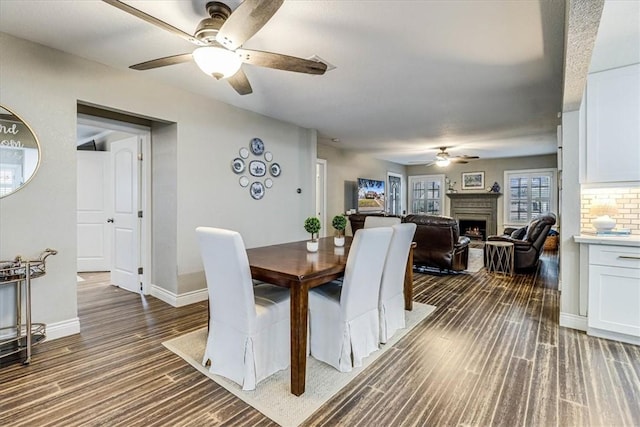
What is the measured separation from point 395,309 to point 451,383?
81cm

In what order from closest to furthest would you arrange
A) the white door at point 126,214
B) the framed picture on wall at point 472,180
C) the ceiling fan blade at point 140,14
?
1. the ceiling fan blade at point 140,14
2. the white door at point 126,214
3. the framed picture on wall at point 472,180

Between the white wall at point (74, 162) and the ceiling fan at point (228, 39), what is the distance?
44.7 inches

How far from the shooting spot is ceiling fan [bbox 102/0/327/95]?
1539 mm

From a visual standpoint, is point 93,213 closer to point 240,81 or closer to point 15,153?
point 15,153

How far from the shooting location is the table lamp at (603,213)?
2.77 meters

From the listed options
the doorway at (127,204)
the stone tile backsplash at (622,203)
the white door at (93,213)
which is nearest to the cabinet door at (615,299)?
the stone tile backsplash at (622,203)

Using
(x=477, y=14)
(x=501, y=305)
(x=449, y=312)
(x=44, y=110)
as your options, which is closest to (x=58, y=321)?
(x=44, y=110)

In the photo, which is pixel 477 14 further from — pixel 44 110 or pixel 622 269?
pixel 44 110

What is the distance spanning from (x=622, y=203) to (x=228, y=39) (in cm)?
367

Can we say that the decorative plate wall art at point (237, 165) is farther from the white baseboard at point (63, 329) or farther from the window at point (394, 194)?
the window at point (394, 194)

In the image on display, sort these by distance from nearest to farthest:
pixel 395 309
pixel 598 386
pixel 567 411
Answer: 1. pixel 567 411
2. pixel 598 386
3. pixel 395 309

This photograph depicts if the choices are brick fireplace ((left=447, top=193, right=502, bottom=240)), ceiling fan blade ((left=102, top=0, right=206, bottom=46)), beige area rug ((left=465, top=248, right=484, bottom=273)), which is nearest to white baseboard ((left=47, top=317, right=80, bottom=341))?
ceiling fan blade ((left=102, top=0, right=206, bottom=46))

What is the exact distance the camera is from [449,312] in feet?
11.0

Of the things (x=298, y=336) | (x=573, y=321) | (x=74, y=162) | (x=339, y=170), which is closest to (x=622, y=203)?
(x=573, y=321)
